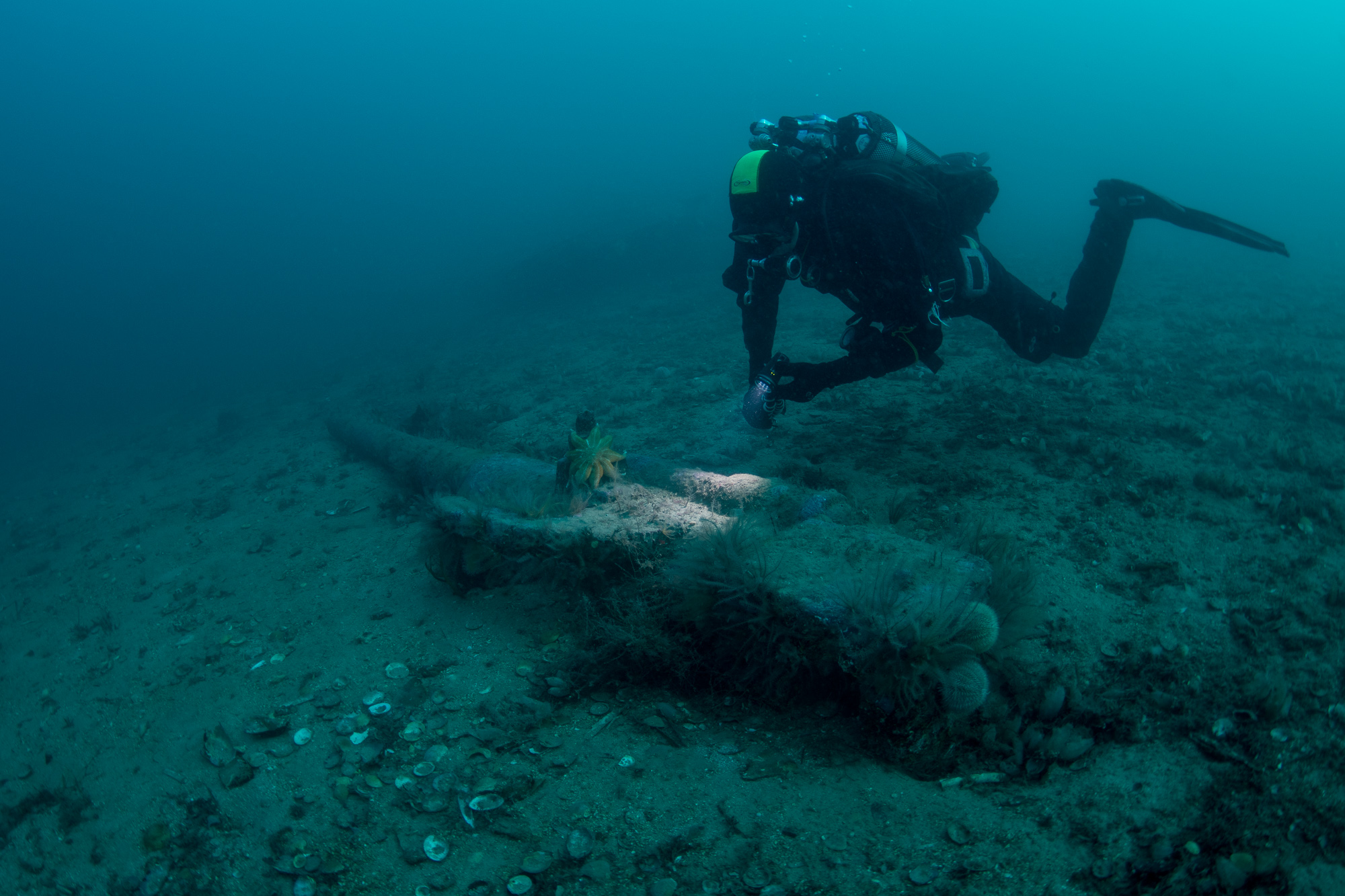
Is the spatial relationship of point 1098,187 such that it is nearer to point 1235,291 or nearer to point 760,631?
point 760,631

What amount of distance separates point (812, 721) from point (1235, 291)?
15.0 meters

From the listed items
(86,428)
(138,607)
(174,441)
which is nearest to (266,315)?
(86,428)

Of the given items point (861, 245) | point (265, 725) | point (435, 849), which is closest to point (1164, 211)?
point (861, 245)

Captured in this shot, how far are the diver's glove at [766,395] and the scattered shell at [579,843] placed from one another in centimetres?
323

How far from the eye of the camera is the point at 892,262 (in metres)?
4.25

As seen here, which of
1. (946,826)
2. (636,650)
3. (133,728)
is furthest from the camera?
(133,728)

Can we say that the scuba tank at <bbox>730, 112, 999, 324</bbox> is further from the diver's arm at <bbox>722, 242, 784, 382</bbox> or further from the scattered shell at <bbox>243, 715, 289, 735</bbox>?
the scattered shell at <bbox>243, 715, 289, 735</bbox>

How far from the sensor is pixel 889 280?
14.1 feet

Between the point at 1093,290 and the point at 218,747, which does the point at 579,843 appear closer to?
the point at 218,747

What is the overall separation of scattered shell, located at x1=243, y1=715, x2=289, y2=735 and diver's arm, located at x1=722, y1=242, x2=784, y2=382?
3.88 metres

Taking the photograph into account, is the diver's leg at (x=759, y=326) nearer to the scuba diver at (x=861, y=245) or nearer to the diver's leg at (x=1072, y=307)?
the scuba diver at (x=861, y=245)

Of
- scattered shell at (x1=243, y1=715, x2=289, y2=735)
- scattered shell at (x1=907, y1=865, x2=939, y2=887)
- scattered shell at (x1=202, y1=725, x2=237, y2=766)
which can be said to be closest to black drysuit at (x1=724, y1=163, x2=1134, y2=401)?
scattered shell at (x1=907, y1=865, x2=939, y2=887)

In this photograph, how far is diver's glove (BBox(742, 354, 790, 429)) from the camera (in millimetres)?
4637

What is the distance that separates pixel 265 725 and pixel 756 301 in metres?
4.32
